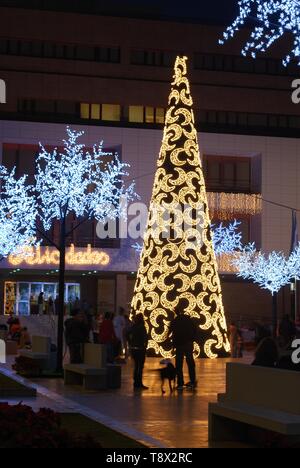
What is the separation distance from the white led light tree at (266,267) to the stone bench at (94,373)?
114ft

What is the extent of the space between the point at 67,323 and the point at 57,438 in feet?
53.8

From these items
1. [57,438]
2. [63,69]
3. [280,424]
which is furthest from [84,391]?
[63,69]

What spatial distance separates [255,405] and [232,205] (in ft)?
166

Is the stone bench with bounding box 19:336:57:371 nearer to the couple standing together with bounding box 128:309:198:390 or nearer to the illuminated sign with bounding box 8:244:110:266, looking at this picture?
the couple standing together with bounding box 128:309:198:390

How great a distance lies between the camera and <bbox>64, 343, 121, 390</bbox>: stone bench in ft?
67.6

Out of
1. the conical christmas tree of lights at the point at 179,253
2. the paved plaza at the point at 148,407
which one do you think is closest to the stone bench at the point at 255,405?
the paved plaza at the point at 148,407

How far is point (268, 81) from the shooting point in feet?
215

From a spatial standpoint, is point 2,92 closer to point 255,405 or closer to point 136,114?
point 136,114

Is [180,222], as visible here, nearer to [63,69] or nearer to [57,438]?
[57,438]

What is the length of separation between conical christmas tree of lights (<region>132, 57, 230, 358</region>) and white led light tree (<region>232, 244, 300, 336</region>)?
958 inches

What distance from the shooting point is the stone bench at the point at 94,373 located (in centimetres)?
2059

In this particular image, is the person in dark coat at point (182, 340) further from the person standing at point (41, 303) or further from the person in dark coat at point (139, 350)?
the person standing at point (41, 303)

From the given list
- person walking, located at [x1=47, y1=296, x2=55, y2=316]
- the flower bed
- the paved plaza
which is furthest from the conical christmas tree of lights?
person walking, located at [x1=47, y1=296, x2=55, y2=316]

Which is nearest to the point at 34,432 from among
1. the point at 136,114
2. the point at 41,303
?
the point at 41,303
